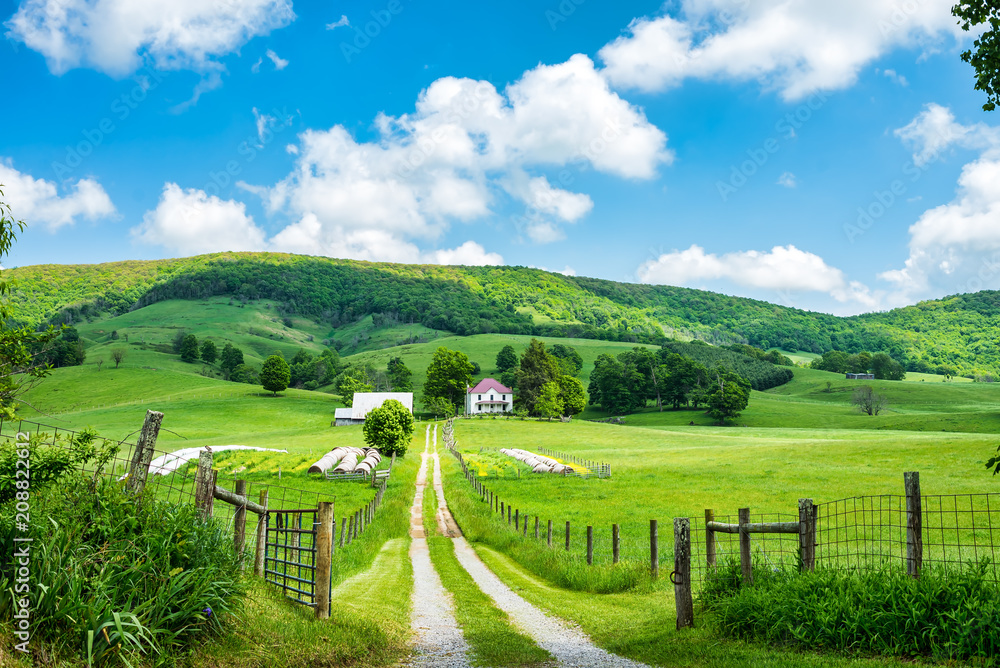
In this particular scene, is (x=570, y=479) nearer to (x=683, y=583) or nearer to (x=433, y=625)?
(x=433, y=625)

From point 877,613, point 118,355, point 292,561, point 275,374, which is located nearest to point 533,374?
point 275,374

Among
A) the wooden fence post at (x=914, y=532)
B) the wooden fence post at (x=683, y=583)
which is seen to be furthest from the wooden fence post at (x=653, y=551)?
the wooden fence post at (x=914, y=532)

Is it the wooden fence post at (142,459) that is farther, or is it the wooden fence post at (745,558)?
the wooden fence post at (745,558)

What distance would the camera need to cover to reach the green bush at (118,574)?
548 centimetres

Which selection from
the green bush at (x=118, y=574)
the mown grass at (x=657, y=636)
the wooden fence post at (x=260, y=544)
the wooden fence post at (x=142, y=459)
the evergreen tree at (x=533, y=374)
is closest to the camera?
the green bush at (x=118, y=574)

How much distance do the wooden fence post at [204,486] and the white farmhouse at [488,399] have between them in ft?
379

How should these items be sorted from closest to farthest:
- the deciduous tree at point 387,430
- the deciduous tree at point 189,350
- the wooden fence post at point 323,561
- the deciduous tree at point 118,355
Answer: the wooden fence post at point 323,561 → the deciduous tree at point 387,430 → the deciduous tree at point 118,355 → the deciduous tree at point 189,350

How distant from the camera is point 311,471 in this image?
1634 inches

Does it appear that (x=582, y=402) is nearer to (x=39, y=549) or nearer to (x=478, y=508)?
(x=478, y=508)

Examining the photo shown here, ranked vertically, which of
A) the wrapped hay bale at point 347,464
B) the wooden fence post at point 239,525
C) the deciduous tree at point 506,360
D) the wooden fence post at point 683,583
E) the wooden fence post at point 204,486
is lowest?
the wrapped hay bale at point 347,464

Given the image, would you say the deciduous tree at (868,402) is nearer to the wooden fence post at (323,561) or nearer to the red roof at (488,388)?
the red roof at (488,388)

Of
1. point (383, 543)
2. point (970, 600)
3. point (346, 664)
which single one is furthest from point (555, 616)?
point (383, 543)

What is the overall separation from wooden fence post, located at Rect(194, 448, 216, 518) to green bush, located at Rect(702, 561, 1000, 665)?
24.0 feet

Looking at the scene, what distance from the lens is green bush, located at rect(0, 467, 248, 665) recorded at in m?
5.48
